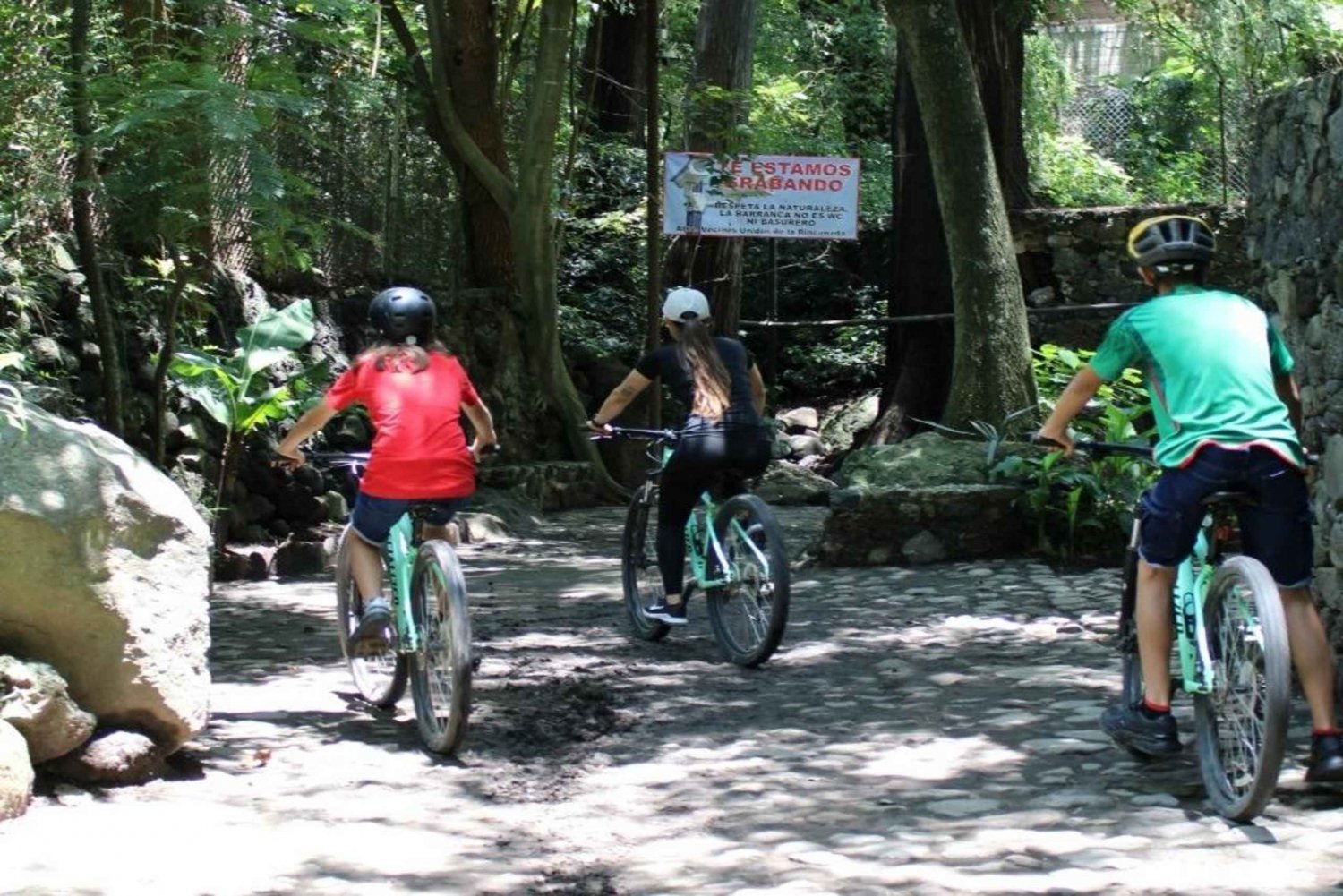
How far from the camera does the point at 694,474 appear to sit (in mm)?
8445

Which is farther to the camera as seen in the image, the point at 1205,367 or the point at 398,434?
the point at 398,434

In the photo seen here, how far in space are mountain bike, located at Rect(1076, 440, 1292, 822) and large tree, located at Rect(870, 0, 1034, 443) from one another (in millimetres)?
10388

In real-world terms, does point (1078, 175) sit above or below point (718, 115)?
above

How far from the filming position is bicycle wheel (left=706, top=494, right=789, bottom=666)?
25.9 ft

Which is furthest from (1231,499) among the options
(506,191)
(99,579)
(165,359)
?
(506,191)

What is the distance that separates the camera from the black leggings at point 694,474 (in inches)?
330

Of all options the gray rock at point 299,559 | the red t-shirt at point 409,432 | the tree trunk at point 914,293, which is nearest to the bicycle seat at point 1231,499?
the red t-shirt at point 409,432

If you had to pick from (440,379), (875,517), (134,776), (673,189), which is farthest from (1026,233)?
(134,776)

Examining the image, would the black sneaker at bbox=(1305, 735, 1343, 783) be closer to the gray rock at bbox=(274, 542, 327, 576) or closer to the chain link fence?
the gray rock at bbox=(274, 542, 327, 576)

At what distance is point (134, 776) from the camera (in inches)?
237

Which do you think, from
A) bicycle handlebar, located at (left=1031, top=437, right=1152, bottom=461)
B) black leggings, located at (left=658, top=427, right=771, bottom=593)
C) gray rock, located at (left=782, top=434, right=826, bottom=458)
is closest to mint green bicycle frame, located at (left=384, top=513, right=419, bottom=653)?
black leggings, located at (left=658, top=427, right=771, bottom=593)

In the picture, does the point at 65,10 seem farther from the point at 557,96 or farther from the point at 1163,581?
the point at 1163,581

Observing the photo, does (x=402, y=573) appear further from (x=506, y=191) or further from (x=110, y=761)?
(x=506, y=191)

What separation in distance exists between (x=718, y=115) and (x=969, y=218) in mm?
4420
